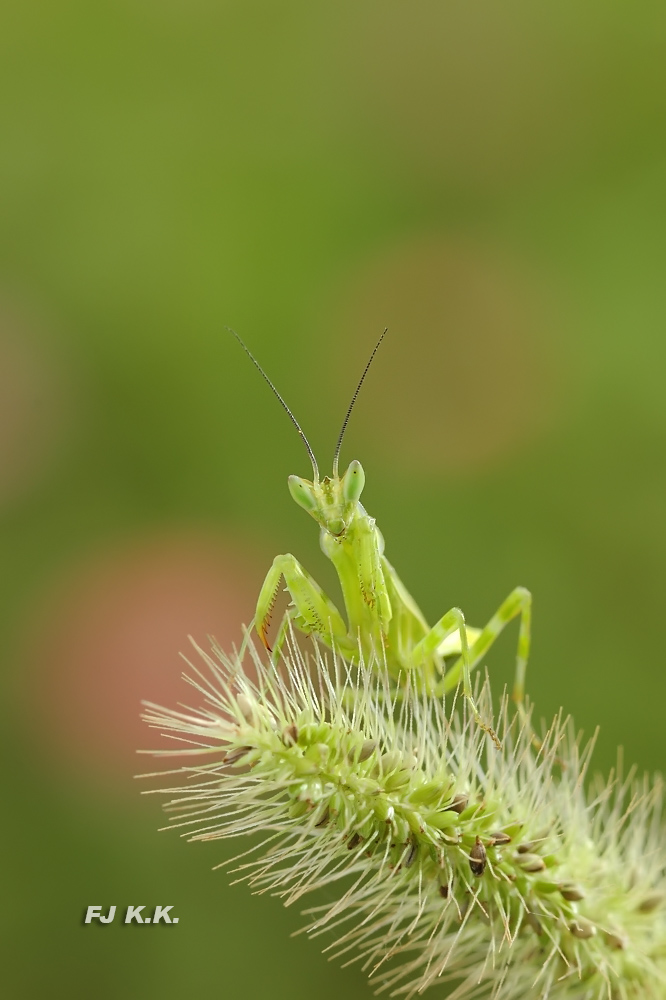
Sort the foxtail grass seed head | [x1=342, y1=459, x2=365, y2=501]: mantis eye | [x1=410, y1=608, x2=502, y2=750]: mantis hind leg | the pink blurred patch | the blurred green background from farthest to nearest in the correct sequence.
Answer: the blurred green background, the pink blurred patch, [x1=342, y1=459, x2=365, y2=501]: mantis eye, [x1=410, y1=608, x2=502, y2=750]: mantis hind leg, the foxtail grass seed head

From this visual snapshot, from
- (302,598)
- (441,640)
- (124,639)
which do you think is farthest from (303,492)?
(124,639)

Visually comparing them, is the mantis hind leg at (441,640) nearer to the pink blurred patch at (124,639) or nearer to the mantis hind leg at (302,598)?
the mantis hind leg at (302,598)

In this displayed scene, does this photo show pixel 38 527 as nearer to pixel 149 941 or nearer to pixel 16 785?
pixel 16 785

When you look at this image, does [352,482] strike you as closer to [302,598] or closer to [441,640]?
[302,598]

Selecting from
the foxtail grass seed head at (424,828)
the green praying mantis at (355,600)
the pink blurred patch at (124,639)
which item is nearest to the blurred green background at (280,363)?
the pink blurred patch at (124,639)

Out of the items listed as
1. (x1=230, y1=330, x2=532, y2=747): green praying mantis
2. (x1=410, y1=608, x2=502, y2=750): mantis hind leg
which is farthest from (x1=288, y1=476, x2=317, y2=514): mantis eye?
(x1=410, y1=608, x2=502, y2=750): mantis hind leg

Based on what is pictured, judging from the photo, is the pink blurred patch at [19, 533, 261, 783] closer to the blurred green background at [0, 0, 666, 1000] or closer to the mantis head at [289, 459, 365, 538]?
the blurred green background at [0, 0, 666, 1000]

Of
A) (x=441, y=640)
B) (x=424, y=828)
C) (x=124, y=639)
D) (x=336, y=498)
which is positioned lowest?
(x=424, y=828)

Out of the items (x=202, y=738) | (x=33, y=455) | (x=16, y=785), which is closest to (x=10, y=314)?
(x=33, y=455)
